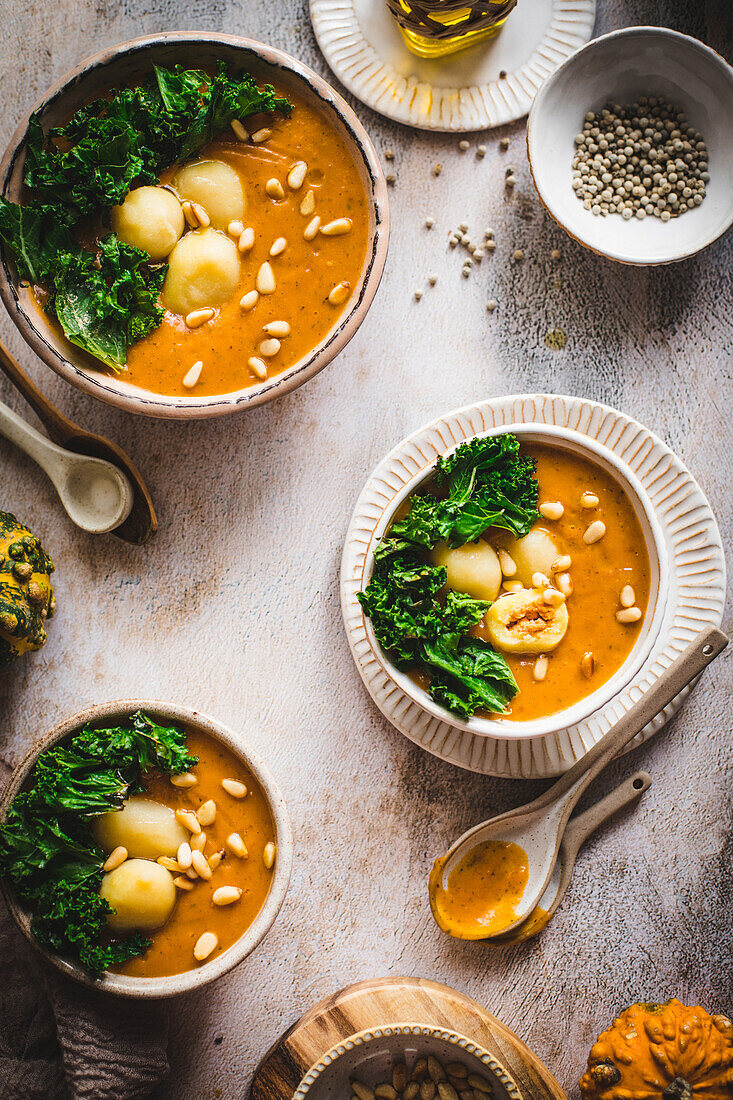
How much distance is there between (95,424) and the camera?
2500mm

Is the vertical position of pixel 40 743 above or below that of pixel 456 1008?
above

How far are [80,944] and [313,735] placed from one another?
85 centimetres

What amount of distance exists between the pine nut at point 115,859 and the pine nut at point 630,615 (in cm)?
150

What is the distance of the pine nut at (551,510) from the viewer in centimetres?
211

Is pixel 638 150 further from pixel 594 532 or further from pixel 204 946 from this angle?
pixel 204 946

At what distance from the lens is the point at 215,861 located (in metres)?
2.18

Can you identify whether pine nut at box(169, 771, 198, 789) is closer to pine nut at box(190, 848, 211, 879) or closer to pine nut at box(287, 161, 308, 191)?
pine nut at box(190, 848, 211, 879)

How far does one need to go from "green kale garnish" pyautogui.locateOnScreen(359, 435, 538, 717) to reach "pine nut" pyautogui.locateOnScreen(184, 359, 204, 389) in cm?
70

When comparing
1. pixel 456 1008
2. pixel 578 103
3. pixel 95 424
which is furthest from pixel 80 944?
pixel 578 103

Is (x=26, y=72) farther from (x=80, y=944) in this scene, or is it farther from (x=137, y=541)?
(x=80, y=944)

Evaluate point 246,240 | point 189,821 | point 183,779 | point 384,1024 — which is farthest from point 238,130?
point 384,1024

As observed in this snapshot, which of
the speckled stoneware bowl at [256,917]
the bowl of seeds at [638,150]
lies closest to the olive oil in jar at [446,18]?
the bowl of seeds at [638,150]

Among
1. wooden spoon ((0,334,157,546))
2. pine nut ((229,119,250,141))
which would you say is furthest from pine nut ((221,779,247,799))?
pine nut ((229,119,250,141))

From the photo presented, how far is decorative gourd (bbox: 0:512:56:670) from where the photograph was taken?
214cm
